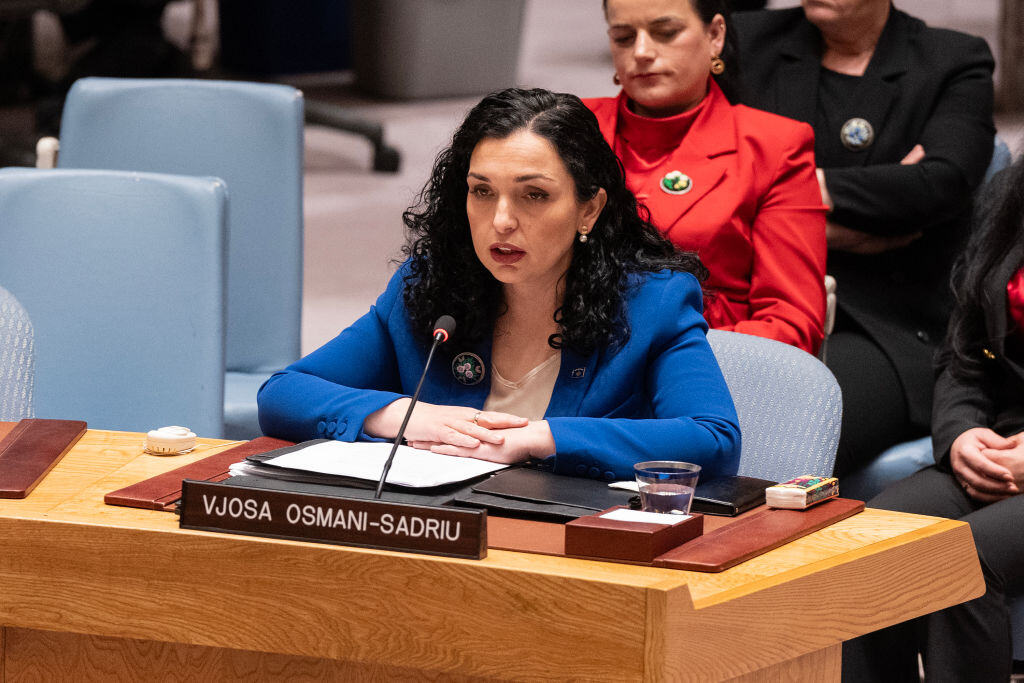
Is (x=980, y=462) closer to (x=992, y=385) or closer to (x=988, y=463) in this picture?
(x=988, y=463)

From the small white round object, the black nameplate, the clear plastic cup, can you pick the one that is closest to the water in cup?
the clear plastic cup

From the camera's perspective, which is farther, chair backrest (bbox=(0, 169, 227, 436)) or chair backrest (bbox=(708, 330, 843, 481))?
chair backrest (bbox=(0, 169, 227, 436))

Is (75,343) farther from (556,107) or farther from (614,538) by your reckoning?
(614,538)

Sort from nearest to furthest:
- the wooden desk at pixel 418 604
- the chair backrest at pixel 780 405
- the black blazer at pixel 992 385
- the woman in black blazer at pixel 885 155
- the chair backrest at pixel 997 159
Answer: the wooden desk at pixel 418 604 < the chair backrest at pixel 780 405 < the black blazer at pixel 992 385 < the woman in black blazer at pixel 885 155 < the chair backrest at pixel 997 159

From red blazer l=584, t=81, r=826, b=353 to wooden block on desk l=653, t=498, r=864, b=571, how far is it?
→ 0.95 meters

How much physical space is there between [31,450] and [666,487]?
0.85m

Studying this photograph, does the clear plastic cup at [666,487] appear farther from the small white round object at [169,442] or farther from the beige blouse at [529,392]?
the small white round object at [169,442]

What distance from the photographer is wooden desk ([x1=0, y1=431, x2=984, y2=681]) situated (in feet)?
4.61

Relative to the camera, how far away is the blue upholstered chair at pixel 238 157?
121 inches

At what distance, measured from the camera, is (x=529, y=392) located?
212 cm

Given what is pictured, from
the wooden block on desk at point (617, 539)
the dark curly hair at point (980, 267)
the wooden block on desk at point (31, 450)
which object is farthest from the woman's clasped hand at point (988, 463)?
the wooden block on desk at point (31, 450)

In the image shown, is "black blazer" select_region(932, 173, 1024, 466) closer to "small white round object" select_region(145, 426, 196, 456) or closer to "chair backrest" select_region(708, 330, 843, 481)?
"chair backrest" select_region(708, 330, 843, 481)

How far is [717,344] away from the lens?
2195 millimetres

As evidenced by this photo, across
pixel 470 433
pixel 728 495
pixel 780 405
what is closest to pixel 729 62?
pixel 780 405
